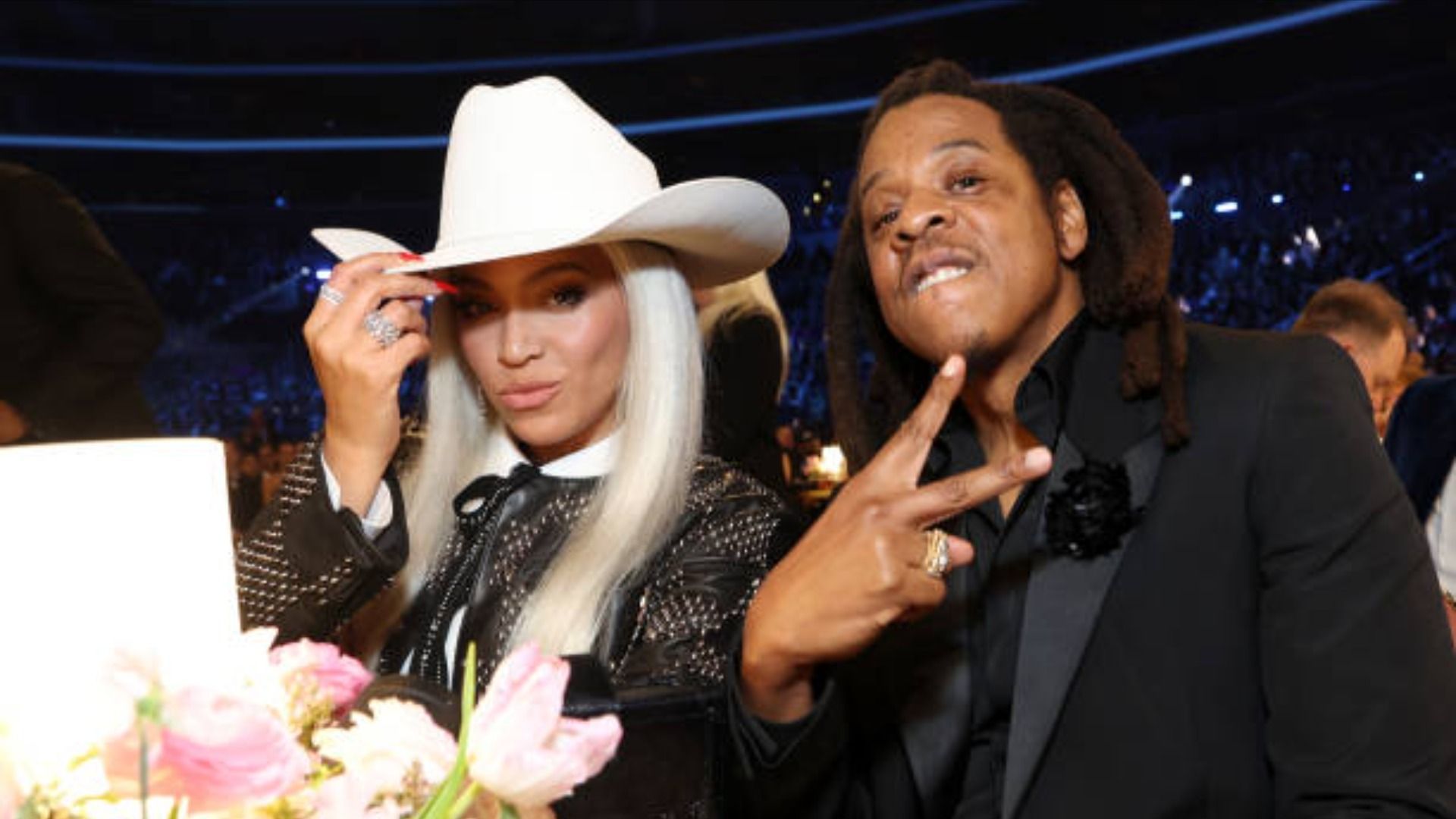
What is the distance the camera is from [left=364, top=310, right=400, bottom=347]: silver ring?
1.64m

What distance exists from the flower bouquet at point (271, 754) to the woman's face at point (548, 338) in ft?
3.15

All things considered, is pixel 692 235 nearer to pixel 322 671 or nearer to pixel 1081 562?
pixel 1081 562

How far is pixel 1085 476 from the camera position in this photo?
4.56ft

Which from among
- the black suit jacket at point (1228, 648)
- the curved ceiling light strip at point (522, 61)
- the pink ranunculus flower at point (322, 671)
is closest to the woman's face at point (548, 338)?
the black suit jacket at point (1228, 648)

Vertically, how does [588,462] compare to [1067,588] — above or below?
above

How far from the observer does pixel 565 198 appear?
1719 mm

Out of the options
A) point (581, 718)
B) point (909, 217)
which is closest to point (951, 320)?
point (909, 217)

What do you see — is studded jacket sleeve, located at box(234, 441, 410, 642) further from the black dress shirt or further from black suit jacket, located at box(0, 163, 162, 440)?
black suit jacket, located at box(0, 163, 162, 440)

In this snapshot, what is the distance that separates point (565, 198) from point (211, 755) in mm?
1228

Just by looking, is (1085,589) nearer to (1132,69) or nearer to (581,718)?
(581,718)

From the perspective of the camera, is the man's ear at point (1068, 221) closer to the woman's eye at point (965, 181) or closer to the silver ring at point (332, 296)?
the woman's eye at point (965, 181)

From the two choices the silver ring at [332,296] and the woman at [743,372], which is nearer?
the silver ring at [332,296]

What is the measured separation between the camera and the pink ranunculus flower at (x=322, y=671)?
77cm

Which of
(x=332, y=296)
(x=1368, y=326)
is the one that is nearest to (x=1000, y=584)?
(x=332, y=296)
